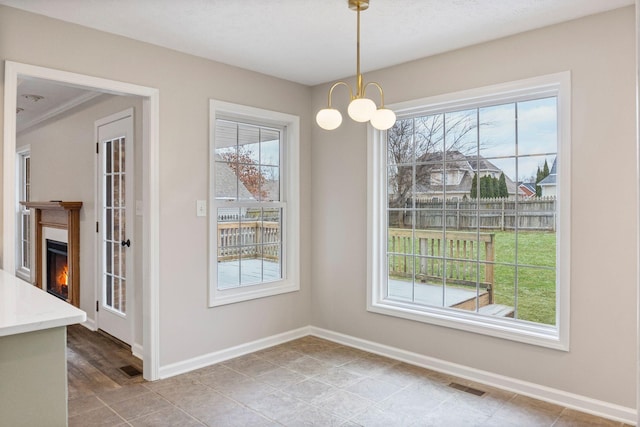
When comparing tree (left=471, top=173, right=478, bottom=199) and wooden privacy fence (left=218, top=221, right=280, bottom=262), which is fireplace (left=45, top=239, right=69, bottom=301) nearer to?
wooden privacy fence (left=218, top=221, right=280, bottom=262)

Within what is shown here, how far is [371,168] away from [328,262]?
1015 mm

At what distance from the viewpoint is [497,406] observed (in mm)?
2783

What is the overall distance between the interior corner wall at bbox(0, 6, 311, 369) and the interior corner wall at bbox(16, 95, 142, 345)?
1.90 feet

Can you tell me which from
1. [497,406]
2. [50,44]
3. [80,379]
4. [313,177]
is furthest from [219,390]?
[50,44]

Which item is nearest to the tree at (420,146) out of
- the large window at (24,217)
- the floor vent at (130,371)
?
the floor vent at (130,371)

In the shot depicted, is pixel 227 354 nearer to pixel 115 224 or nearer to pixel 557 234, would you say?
pixel 115 224

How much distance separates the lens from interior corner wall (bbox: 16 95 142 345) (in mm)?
3775

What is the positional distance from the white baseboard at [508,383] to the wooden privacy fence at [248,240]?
1063 mm

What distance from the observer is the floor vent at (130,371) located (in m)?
3.33

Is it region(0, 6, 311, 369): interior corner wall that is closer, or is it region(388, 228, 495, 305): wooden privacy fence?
region(0, 6, 311, 369): interior corner wall

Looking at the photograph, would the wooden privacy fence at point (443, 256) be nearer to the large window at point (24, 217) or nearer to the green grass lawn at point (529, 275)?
the green grass lawn at point (529, 275)

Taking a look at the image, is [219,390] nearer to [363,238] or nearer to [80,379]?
[80,379]

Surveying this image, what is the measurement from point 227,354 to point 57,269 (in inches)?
121

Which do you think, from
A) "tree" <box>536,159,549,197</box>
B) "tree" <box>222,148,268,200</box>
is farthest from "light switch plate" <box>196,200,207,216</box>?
"tree" <box>536,159,549,197</box>
